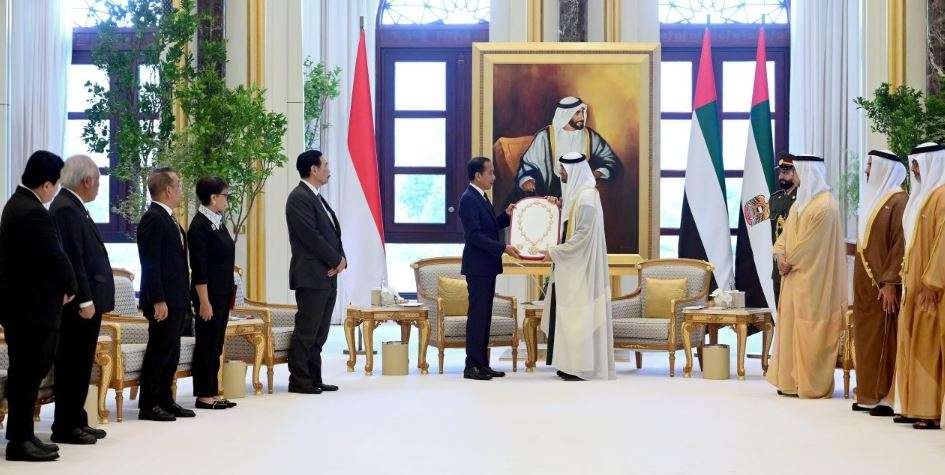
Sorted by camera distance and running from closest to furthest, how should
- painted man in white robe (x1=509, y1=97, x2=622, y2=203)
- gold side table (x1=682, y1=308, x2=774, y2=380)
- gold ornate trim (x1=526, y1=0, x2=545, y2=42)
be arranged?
gold side table (x1=682, y1=308, x2=774, y2=380), painted man in white robe (x1=509, y1=97, x2=622, y2=203), gold ornate trim (x1=526, y1=0, x2=545, y2=42)

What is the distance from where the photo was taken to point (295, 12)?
39.2 ft

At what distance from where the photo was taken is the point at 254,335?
8.65 metres

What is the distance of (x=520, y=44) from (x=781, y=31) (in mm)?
4377

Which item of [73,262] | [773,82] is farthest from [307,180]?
[773,82]

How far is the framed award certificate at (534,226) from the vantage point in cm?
1017

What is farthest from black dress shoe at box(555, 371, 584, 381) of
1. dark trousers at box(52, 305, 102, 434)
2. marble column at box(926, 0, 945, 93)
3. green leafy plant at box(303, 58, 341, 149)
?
green leafy plant at box(303, 58, 341, 149)

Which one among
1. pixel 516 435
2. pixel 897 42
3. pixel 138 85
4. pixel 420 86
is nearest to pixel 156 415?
pixel 516 435

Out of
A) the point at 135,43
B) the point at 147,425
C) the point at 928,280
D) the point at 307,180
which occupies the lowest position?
the point at 147,425

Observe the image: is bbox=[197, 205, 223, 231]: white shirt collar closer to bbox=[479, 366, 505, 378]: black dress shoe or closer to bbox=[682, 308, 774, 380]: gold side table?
bbox=[479, 366, 505, 378]: black dress shoe

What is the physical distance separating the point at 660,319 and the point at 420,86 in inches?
223

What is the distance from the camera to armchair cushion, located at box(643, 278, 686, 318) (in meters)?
10.4

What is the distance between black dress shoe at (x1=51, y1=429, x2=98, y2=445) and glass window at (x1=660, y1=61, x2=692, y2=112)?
9.74m

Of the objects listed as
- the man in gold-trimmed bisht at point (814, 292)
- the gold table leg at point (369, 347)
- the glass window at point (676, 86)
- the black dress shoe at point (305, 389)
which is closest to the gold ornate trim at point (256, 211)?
the gold table leg at point (369, 347)

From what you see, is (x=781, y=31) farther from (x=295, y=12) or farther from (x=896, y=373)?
(x=896, y=373)
